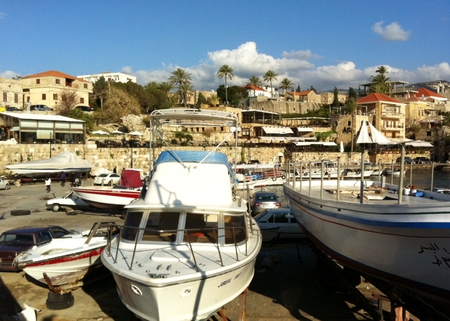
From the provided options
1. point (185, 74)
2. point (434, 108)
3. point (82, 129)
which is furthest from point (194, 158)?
point (434, 108)

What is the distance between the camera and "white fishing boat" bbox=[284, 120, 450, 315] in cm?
663

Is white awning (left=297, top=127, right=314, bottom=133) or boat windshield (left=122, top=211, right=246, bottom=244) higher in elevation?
white awning (left=297, top=127, right=314, bottom=133)

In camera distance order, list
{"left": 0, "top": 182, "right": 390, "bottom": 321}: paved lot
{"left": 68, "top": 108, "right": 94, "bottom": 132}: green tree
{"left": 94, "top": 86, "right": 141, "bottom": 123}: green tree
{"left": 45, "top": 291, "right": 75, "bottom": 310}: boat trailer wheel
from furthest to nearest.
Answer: {"left": 94, "top": 86, "right": 141, "bottom": 123}: green tree
{"left": 68, "top": 108, "right": 94, "bottom": 132}: green tree
{"left": 45, "top": 291, "right": 75, "bottom": 310}: boat trailer wheel
{"left": 0, "top": 182, "right": 390, "bottom": 321}: paved lot

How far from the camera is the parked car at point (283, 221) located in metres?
15.9

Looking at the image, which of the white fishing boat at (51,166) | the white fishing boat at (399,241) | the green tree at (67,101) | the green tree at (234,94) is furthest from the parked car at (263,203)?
the green tree at (234,94)

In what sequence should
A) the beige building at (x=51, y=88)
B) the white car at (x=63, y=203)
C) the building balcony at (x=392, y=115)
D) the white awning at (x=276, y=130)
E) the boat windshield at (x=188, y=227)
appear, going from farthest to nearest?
1. the building balcony at (x=392, y=115)
2. the white awning at (x=276, y=130)
3. the beige building at (x=51, y=88)
4. the white car at (x=63, y=203)
5. the boat windshield at (x=188, y=227)

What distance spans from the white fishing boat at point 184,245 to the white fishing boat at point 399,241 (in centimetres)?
204

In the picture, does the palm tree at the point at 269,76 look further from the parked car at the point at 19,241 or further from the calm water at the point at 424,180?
the parked car at the point at 19,241

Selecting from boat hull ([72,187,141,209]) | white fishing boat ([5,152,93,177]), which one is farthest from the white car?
white fishing boat ([5,152,93,177])

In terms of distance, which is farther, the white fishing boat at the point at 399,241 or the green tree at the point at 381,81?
the green tree at the point at 381,81

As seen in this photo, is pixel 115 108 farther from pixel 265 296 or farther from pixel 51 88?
pixel 265 296

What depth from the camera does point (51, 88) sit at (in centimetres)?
6650

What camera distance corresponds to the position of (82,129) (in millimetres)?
44656

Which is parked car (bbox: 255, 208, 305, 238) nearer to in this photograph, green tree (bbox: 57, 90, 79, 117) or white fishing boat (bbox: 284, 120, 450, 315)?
white fishing boat (bbox: 284, 120, 450, 315)
